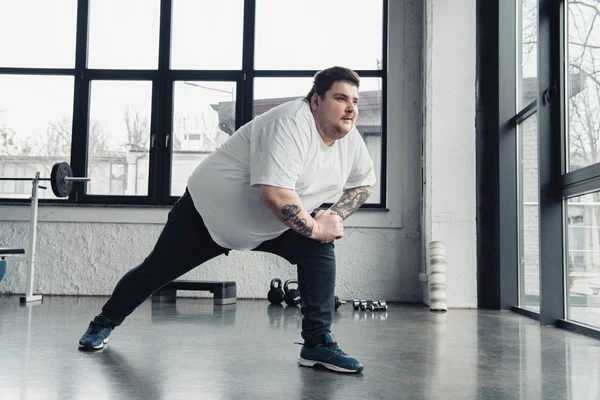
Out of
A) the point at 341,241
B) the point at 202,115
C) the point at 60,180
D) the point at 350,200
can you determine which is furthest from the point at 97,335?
the point at 202,115

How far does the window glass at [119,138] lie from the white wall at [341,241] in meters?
0.27

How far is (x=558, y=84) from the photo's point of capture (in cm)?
349

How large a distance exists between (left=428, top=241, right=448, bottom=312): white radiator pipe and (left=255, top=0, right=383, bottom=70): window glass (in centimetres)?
178

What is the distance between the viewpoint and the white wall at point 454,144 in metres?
4.66

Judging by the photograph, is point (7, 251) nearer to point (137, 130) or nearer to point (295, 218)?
point (137, 130)

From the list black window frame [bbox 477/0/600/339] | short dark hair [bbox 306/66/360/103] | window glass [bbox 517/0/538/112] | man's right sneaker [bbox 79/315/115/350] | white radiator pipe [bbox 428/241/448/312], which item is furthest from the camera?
white radiator pipe [bbox 428/241/448/312]

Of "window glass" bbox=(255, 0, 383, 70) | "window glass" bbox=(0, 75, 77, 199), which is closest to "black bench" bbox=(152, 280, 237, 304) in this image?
"window glass" bbox=(0, 75, 77, 199)

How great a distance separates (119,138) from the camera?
5.50 m

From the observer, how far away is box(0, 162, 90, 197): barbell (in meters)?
4.72

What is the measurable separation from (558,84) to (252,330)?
214 cm

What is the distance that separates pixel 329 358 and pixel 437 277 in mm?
2475

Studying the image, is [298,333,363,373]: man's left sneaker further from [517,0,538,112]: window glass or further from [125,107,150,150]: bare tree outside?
[125,107,150,150]: bare tree outside

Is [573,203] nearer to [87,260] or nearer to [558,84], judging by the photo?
[558,84]

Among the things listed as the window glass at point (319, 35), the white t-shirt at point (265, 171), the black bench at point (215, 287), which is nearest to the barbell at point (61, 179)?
the black bench at point (215, 287)
